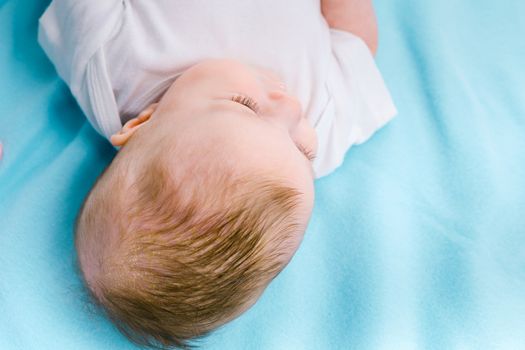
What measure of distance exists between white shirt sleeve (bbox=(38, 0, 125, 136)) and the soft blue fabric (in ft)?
0.38

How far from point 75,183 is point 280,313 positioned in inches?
16.4

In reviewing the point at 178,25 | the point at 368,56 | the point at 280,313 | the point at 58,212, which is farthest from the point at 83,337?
the point at 368,56

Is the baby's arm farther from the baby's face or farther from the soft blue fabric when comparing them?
the baby's face

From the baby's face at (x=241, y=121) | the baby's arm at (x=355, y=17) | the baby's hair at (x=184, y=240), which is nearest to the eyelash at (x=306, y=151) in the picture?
the baby's face at (x=241, y=121)

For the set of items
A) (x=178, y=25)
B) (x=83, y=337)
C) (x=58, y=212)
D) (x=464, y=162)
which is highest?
(x=178, y=25)

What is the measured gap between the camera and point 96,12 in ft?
2.93

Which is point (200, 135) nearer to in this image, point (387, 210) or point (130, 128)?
point (130, 128)

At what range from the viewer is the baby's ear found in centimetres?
82

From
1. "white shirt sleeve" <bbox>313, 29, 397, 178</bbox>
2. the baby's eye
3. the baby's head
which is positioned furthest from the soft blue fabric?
the baby's eye

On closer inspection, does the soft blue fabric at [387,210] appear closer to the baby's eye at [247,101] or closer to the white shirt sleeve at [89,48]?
the white shirt sleeve at [89,48]

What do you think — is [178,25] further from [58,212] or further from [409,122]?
[409,122]

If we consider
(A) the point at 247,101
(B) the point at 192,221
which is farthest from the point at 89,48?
(B) the point at 192,221

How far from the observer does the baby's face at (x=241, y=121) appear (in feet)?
2.30

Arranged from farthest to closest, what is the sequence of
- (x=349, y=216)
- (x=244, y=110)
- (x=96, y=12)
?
1. (x=349, y=216)
2. (x=96, y=12)
3. (x=244, y=110)
